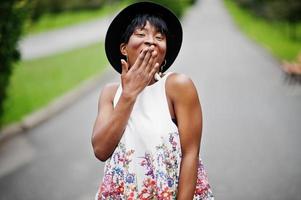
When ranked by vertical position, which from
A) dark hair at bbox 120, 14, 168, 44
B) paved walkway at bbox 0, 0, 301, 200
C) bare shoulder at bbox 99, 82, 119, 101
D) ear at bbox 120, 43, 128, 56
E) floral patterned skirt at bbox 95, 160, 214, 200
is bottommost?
paved walkway at bbox 0, 0, 301, 200

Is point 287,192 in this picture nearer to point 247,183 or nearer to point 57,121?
point 247,183

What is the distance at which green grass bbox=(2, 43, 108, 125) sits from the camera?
396 inches

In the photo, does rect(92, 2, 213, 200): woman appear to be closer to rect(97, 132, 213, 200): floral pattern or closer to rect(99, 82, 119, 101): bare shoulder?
rect(97, 132, 213, 200): floral pattern

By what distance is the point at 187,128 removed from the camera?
7.15ft

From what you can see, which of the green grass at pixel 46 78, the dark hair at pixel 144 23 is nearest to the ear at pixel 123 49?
the dark hair at pixel 144 23

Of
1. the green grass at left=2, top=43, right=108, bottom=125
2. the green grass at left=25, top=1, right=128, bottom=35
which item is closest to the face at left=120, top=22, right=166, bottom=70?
the green grass at left=2, top=43, right=108, bottom=125

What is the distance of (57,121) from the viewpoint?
9164mm

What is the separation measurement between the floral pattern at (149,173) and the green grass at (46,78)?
6750mm

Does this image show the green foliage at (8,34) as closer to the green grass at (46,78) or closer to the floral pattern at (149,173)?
the green grass at (46,78)

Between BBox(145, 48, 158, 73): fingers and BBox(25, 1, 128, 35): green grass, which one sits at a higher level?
BBox(145, 48, 158, 73): fingers

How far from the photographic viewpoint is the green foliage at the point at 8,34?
7.65 meters

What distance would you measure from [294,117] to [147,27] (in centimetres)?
699

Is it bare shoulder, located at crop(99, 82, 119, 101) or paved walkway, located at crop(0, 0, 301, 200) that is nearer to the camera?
bare shoulder, located at crop(99, 82, 119, 101)

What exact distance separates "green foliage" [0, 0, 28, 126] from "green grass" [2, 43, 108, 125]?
3.32 ft
